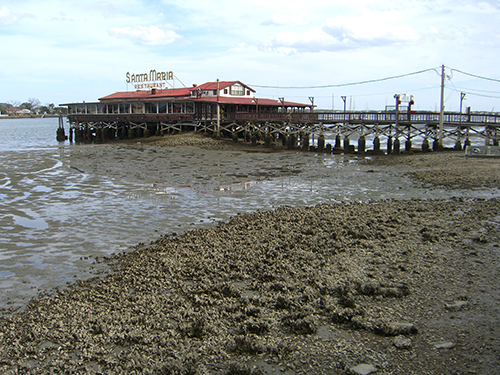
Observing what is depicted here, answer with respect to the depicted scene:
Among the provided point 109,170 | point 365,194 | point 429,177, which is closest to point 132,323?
point 365,194

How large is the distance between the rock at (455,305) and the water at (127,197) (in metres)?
7.99

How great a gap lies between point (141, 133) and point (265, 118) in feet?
66.7

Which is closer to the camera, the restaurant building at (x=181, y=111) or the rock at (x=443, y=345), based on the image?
the rock at (x=443, y=345)

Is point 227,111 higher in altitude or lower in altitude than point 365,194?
higher

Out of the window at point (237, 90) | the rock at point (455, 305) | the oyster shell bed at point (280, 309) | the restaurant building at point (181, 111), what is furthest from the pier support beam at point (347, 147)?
the rock at point (455, 305)

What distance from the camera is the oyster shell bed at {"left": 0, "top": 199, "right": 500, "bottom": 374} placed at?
6570mm

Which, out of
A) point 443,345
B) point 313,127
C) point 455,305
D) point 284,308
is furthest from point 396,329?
point 313,127

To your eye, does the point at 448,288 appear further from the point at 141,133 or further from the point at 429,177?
the point at 141,133

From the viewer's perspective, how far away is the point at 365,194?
67.6 ft

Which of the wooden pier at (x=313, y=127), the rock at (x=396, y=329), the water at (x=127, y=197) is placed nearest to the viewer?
the rock at (x=396, y=329)

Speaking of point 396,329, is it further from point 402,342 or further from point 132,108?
point 132,108

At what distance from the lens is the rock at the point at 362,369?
608cm

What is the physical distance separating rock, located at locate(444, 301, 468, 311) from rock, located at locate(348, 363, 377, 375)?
2.54 metres

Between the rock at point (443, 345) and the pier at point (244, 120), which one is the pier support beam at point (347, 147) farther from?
the rock at point (443, 345)
